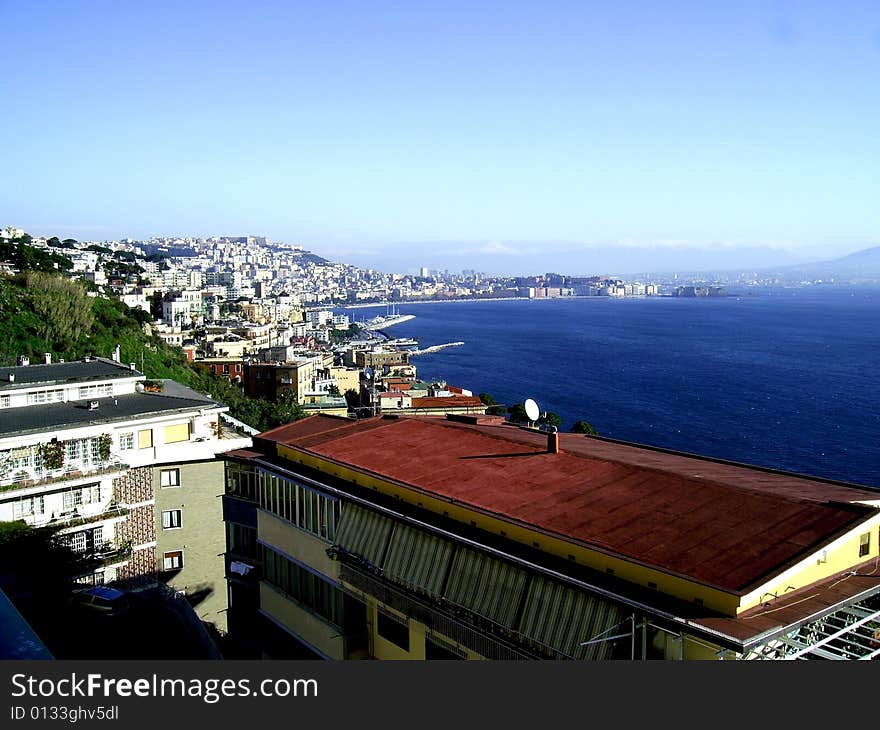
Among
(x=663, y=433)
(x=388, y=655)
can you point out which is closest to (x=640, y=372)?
(x=663, y=433)

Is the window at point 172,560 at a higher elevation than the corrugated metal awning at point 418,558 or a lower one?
lower

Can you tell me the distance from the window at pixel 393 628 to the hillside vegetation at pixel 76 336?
1355cm

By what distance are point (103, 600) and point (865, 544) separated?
6.21 m

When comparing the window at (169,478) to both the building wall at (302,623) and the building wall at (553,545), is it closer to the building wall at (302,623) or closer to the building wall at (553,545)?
the building wall at (302,623)

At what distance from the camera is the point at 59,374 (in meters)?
10.9

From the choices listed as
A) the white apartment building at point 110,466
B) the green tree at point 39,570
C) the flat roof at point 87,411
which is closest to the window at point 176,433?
the white apartment building at point 110,466

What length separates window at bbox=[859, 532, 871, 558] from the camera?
156 inches

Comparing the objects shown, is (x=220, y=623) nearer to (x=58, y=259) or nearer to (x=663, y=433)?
(x=663, y=433)

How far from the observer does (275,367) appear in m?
29.6

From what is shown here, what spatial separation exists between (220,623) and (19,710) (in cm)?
762

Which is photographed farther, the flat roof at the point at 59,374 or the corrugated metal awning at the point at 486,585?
the flat roof at the point at 59,374

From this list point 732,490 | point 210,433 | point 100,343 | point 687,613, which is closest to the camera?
point 687,613

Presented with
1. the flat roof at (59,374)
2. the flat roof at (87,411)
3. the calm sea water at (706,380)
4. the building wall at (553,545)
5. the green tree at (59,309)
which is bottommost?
the calm sea water at (706,380)

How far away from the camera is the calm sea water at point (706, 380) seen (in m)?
26.0
